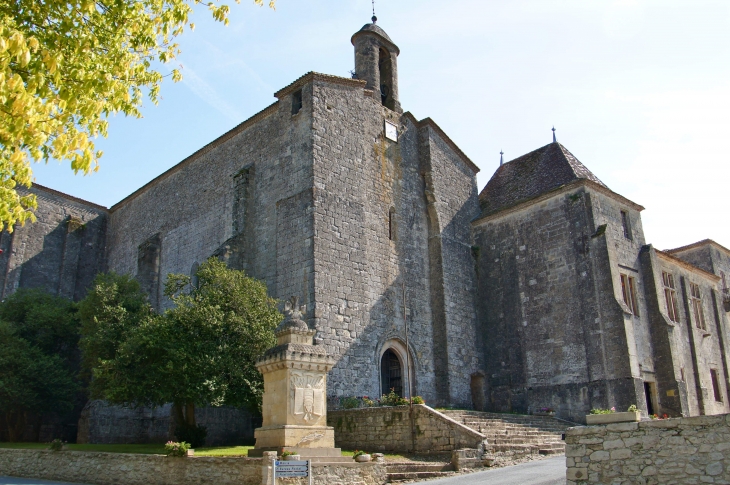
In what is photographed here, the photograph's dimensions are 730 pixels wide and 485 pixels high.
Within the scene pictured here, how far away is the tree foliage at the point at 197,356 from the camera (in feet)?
57.3

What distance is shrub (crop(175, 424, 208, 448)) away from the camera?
1867 centimetres

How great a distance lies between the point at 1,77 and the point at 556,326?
21.8 m

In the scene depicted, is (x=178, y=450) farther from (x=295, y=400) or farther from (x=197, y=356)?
(x=197, y=356)

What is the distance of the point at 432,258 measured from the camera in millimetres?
26438

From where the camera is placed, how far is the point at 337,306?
21688 mm

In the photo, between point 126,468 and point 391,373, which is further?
point 391,373

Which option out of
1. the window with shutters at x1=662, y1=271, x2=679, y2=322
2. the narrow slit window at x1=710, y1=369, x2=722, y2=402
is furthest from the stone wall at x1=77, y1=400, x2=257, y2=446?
the narrow slit window at x1=710, y1=369, x2=722, y2=402

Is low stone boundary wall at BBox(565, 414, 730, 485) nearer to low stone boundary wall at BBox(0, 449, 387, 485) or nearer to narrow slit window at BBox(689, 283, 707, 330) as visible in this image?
low stone boundary wall at BBox(0, 449, 387, 485)

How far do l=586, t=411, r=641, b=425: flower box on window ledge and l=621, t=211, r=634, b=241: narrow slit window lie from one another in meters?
17.4

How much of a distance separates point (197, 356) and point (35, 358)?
10701 mm

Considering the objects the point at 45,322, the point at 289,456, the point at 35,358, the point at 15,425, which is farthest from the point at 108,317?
the point at 289,456

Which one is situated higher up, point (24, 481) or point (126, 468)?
point (126, 468)

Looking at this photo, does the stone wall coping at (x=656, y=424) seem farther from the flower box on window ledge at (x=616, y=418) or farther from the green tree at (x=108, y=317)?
the green tree at (x=108, y=317)

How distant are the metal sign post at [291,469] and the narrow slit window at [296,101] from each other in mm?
15842
